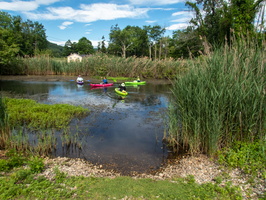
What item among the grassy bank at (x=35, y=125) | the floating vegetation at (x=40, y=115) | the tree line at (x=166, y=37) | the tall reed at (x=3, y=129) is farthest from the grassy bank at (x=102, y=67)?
the tall reed at (x=3, y=129)

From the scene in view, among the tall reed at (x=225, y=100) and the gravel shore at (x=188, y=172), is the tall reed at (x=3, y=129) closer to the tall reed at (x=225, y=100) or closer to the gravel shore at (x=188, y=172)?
the gravel shore at (x=188, y=172)

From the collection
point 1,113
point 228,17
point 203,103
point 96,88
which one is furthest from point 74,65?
point 203,103

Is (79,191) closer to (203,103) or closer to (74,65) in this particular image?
(203,103)

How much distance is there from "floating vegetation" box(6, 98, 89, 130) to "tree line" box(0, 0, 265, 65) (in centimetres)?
598

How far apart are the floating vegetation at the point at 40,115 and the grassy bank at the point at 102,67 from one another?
708 inches

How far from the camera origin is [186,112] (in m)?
6.60

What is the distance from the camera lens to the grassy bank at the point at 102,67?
28.6 metres

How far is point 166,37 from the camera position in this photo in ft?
206

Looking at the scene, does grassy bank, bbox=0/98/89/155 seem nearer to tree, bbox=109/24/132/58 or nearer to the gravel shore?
the gravel shore

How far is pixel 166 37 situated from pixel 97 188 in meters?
62.7

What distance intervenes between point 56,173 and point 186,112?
156 inches

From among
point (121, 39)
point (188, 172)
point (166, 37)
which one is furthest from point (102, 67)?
point (166, 37)

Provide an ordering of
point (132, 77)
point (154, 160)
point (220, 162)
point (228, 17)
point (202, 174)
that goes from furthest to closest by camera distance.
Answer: point (132, 77) < point (228, 17) < point (154, 160) < point (220, 162) < point (202, 174)

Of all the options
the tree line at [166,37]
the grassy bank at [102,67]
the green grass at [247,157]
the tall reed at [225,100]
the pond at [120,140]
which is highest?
the tree line at [166,37]
